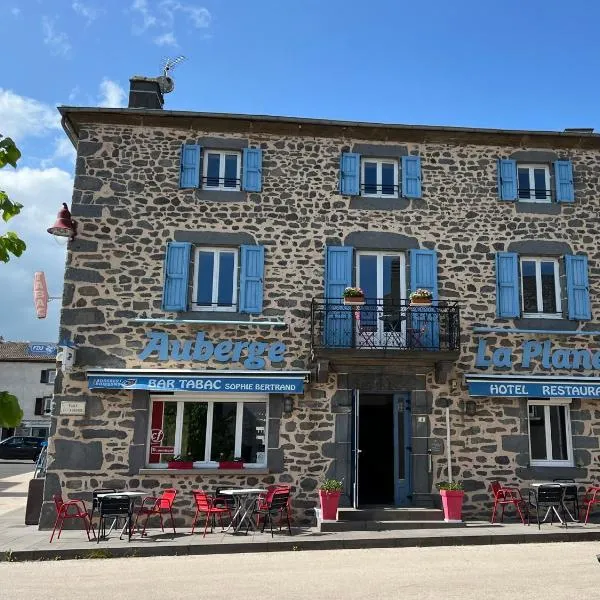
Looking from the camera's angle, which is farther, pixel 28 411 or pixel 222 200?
pixel 28 411

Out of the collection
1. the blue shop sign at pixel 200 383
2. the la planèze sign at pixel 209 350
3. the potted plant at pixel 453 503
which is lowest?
the potted plant at pixel 453 503

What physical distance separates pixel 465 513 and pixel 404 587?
5241mm

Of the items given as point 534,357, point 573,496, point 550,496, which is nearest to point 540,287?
point 534,357

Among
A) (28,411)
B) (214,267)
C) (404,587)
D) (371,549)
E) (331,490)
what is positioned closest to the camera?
(404,587)

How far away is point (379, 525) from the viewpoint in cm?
1066

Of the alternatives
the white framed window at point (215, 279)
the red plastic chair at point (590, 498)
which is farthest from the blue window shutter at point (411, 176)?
the red plastic chair at point (590, 498)

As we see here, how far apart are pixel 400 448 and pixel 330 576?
4.73m

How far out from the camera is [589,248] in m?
12.8

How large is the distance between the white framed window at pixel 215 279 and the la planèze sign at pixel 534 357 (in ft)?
16.0

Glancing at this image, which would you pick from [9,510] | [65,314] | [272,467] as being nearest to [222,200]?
[65,314]

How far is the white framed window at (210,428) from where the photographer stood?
11.7 metres

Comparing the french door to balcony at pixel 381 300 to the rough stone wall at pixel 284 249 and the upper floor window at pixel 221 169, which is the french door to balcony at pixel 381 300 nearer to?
the rough stone wall at pixel 284 249

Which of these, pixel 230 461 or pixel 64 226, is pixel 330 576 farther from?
pixel 64 226

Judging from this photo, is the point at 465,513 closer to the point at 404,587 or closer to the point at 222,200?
the point at 404,587
